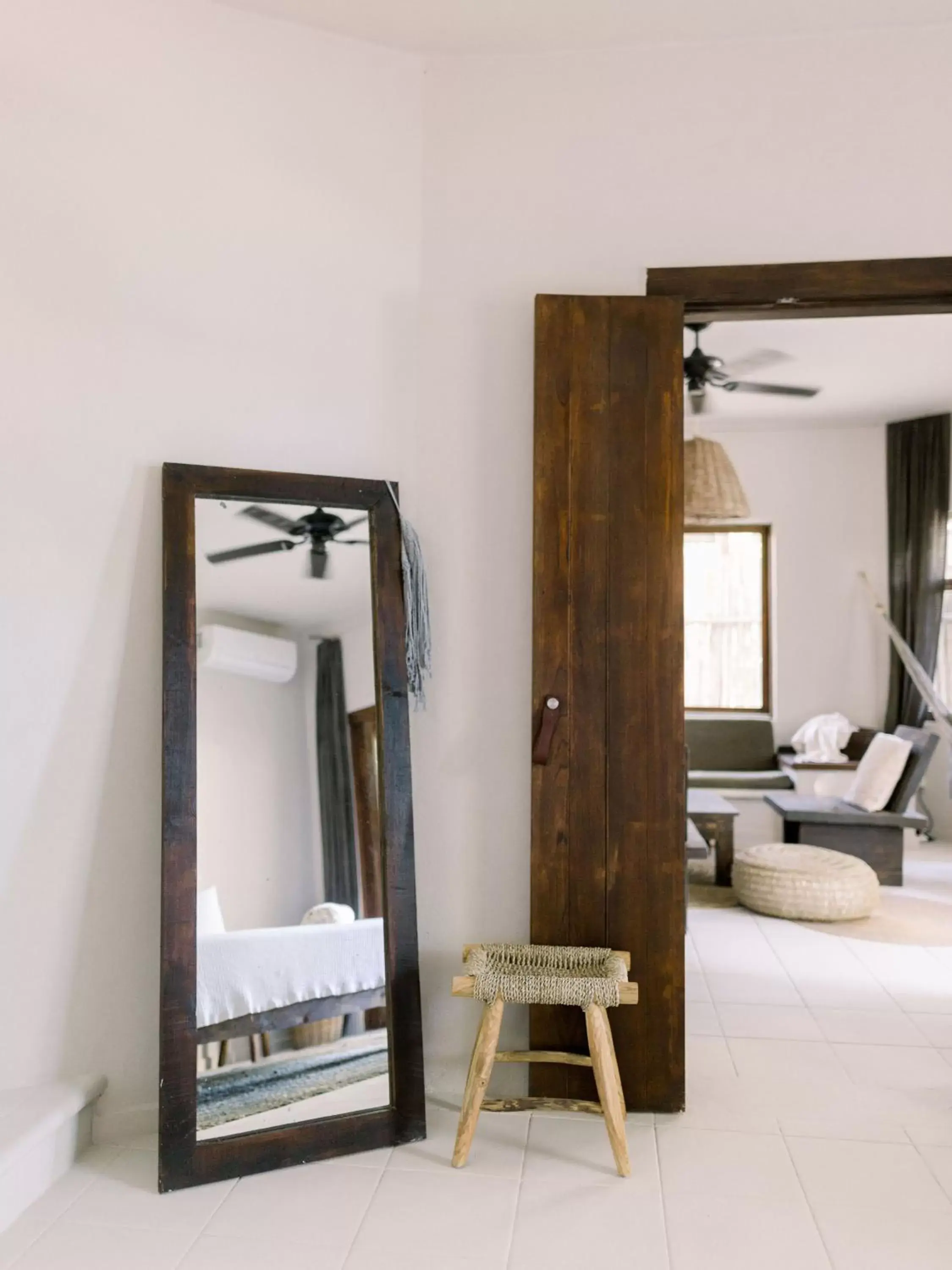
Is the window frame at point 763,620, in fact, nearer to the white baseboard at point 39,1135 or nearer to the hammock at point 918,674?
the hammock at point 918,674

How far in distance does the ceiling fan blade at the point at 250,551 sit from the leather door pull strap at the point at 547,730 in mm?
776

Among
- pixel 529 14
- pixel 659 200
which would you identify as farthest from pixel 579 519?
pixel 529 14

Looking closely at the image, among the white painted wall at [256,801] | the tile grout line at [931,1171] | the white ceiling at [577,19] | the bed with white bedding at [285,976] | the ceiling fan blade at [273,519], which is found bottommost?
the tile grout line at [931,1171]

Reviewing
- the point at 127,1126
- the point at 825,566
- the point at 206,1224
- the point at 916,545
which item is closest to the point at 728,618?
the point at 825,566

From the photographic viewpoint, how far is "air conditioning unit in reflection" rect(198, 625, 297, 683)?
2389 mm

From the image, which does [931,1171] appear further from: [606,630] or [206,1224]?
[206,1224]

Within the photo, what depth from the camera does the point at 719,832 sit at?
5062 millimetres

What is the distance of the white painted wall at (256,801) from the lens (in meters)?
2.35

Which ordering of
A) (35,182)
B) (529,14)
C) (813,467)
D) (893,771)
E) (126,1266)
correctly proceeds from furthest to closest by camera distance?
(813,467), (893,771), (529,14), (35,182), (126,1266)

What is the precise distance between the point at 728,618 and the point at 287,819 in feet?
17.7

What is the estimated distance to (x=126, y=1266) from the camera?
1.86 meters

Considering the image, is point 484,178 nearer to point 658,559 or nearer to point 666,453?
point 666,453

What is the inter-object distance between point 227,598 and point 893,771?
397cm

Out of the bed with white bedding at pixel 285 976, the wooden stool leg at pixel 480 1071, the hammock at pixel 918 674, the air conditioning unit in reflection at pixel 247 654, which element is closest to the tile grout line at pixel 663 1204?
the wooden stool leg at pixel 480 1071
